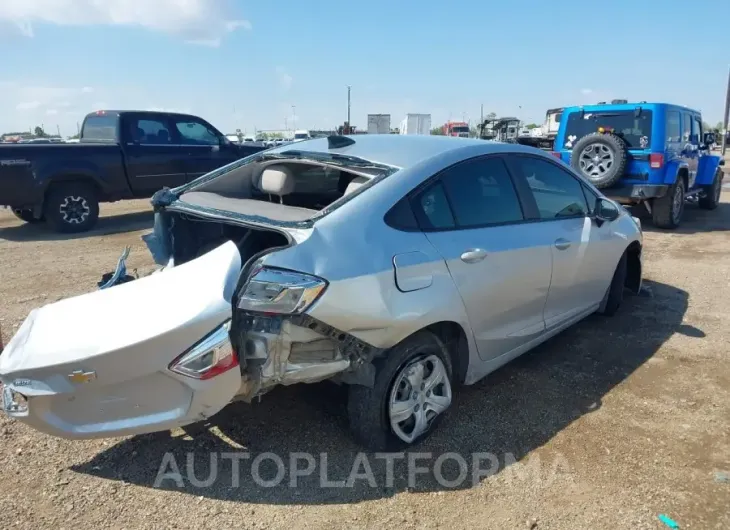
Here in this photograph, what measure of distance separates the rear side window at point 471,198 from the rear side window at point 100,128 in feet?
27.3

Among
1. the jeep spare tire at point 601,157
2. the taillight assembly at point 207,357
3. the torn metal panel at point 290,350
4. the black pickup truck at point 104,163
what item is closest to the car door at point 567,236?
the torn metal panel at point 290,350

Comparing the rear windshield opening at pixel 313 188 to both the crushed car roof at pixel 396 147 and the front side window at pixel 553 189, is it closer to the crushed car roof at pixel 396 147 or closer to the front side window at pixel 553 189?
the crushed car roof at pixel 396 147

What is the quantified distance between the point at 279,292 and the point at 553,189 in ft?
7.97

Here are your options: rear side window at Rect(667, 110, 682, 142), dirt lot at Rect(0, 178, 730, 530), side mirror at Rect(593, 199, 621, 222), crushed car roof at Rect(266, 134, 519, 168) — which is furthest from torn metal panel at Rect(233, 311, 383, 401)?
rear side window at Rect(667, 110, 682, 142)

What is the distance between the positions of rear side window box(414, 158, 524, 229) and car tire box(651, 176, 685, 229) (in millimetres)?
6980

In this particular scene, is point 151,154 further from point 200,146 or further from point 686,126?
point 686,126

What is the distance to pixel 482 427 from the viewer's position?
334 centimetres

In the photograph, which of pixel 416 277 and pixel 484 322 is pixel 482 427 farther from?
pixel 416 277

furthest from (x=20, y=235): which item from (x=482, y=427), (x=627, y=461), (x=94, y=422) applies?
(x=627, y=461)

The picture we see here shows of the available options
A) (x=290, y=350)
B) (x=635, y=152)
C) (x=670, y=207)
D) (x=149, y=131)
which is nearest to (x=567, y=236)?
(x=290, y=350)

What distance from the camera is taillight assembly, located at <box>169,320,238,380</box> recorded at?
2.46m

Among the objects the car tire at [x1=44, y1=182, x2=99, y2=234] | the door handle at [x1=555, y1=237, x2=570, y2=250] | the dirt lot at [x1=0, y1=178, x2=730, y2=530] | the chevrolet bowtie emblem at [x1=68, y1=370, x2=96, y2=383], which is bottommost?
the dirt lot at [x1=0, y1=178, x2=730, y2=530]

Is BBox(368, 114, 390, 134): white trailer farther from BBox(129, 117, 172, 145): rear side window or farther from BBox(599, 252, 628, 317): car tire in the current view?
BBox(599, 252, 628, 317): car tire

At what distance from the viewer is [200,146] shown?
11094 millimetres
